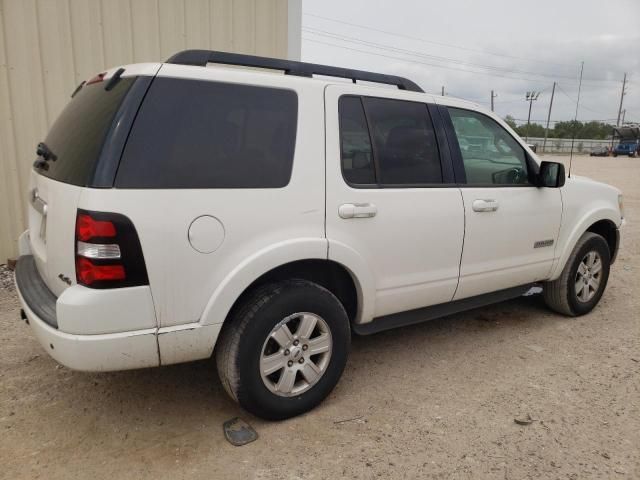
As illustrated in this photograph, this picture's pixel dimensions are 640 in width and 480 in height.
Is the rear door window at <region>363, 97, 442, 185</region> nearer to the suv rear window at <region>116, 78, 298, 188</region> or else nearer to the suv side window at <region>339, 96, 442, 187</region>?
the suv side window at <region>339, 96, 442, 187</region>

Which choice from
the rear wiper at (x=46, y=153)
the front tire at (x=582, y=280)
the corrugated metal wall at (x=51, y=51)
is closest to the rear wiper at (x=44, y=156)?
the rear wiper at (x=46, y=153)

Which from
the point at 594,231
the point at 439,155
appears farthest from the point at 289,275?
the point at 594,231

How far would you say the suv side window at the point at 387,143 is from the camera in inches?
117

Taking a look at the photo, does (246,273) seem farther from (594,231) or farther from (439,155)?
(594,231)

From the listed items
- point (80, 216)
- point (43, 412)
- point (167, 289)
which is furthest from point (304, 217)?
point (43, 412)

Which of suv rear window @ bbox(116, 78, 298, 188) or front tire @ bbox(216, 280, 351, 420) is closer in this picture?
suv rear window @ bbox(116, 78, 298, 188)

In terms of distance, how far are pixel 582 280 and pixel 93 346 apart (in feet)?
13.4

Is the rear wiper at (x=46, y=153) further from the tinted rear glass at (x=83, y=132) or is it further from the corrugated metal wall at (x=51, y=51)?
the corrugated metal wall at (x=51, y=51)

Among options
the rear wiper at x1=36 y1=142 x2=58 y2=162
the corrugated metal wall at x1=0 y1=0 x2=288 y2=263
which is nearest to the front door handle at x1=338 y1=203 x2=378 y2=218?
the rear wiper at x1=36 y1=142 x2=58 y2=162

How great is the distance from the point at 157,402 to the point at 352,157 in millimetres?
1879

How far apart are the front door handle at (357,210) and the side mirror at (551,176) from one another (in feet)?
5.47

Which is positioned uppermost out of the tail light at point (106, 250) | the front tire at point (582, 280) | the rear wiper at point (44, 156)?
the rear wiper at point (44, 156)

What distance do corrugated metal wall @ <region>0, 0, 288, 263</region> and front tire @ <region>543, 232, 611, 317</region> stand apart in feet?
16.0

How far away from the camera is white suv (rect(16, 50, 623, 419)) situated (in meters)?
2.26
